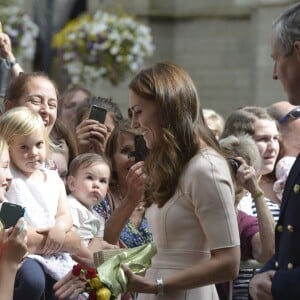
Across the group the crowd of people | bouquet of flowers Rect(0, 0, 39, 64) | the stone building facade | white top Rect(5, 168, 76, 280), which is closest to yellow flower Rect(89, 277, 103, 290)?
the crowd of people

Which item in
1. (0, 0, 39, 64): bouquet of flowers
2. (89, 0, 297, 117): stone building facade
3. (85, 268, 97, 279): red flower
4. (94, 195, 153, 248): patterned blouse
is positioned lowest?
(89, 0, 297, 117): stone building facade

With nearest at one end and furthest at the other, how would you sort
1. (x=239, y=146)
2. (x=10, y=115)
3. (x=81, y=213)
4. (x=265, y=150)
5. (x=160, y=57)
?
(x=10, y=115) → (x=81, y=213) → (x=239, y=146) → (x=265, y=150) → (x=160, y=57)

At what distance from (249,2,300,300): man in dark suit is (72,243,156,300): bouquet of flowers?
493mm

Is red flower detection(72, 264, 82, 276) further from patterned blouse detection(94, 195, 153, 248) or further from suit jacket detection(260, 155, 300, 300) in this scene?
patterned blouse detection(94, 195, 153, 248)

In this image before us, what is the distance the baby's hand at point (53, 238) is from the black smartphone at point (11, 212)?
0.48 metres

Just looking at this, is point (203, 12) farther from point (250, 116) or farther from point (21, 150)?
point (21, 150)

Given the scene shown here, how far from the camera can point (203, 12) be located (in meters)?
18.4

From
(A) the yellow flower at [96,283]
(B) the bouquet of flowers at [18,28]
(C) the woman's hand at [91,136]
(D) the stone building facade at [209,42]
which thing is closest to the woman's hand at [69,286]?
(A) the yellow flower at [96,283]

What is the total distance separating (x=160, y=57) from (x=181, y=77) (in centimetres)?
1354

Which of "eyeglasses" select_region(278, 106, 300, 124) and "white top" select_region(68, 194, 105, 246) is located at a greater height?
"eyeglasses" select_region(278, 106, 300, 124)

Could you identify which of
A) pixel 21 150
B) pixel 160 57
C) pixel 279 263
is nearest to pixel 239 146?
pixel 21 150

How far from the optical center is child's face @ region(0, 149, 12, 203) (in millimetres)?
4988

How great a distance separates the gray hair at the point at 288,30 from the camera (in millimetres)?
4391

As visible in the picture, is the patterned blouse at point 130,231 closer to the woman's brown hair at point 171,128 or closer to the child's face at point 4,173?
the child's face at point 4,173
